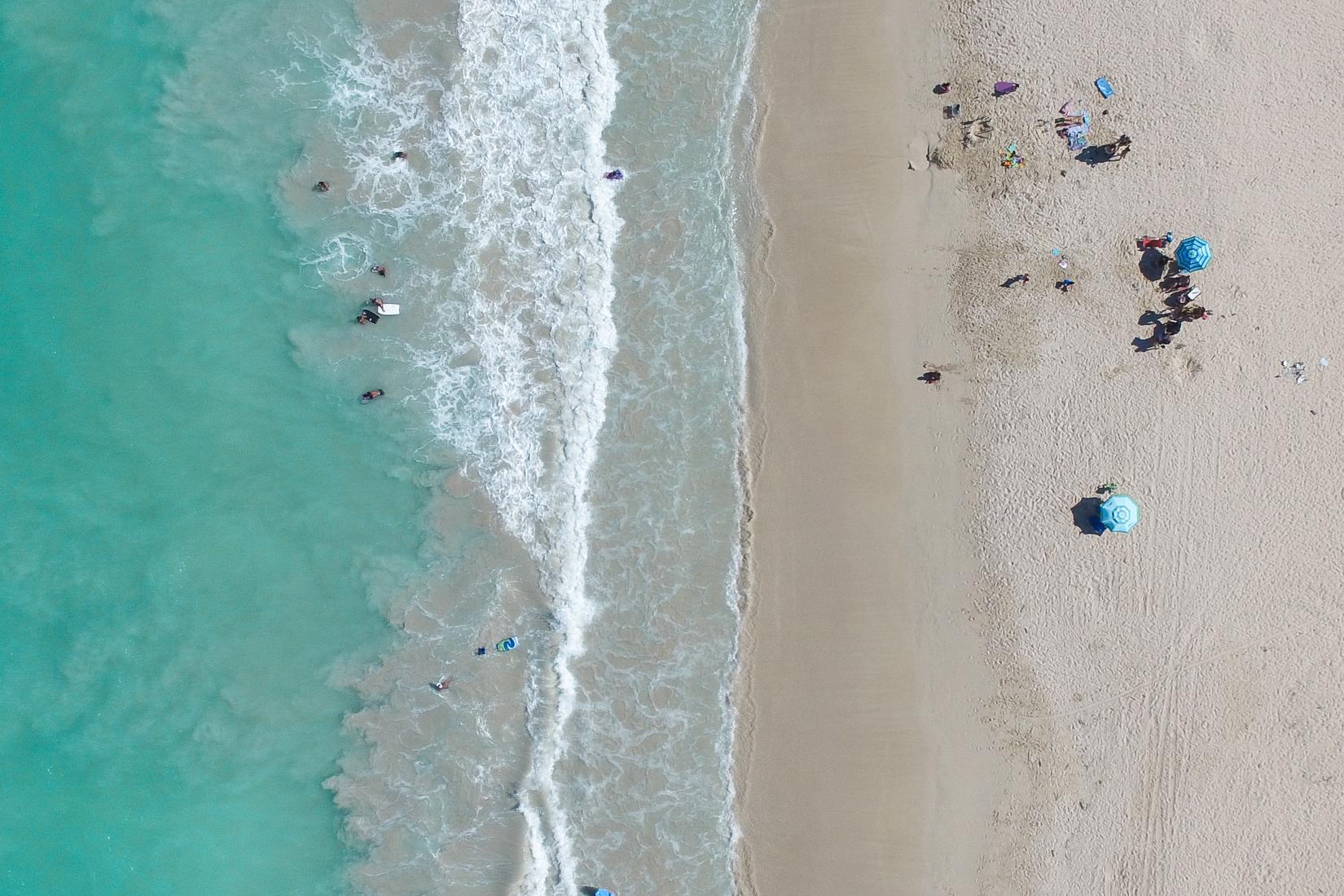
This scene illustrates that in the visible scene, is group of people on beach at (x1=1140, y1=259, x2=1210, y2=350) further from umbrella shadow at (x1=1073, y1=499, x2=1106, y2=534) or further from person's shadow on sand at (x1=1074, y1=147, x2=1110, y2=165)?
umbrella shadow at (x1=1073, y1=499, x2=1106, y2=534)

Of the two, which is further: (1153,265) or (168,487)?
(168,487)

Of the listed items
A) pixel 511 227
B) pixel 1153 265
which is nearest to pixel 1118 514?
pixel 1153 265

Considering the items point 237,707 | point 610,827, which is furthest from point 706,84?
point 237,707

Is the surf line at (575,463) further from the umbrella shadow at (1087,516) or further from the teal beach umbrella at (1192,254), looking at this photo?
the teal beach umbrella at (1192,254)

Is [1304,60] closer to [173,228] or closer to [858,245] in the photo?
[858,245]

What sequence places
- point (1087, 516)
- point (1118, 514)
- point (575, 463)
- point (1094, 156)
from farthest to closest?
point (575, 463), point (1094, 156), point (1087, 516), point (1118, 514)

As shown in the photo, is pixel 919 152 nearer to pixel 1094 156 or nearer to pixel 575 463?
pixel 1094 156

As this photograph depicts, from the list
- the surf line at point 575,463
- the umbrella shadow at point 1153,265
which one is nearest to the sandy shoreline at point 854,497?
the surf line at point 575,463
